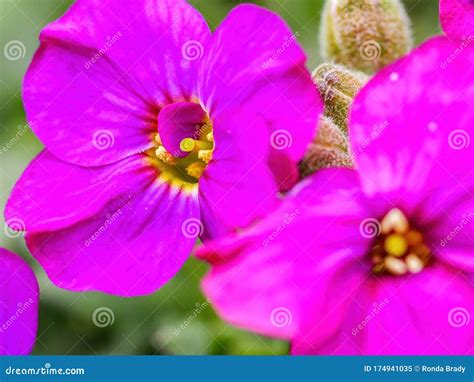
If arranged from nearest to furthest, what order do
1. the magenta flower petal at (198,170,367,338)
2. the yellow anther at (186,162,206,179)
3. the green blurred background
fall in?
the magenta flower petal at (198,170,367,338)
the yellow anther at (186,162,206,179)
the green blurred background

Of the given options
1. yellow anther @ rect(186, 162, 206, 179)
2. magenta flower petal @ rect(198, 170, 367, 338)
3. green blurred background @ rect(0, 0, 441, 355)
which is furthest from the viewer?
green blurred background @ rect(0, 0, 441, 355)

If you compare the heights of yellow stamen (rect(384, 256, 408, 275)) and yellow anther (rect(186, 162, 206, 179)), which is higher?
yellow anther (rect(186, 162, 206, 179))

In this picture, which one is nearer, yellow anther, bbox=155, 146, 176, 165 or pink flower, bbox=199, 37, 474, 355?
pink flower, bbox=199, 37, 474, 355

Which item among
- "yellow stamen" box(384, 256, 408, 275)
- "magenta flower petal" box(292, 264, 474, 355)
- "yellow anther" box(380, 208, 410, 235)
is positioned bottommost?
"magenta flower petal" box(292, 264, 474, 355)

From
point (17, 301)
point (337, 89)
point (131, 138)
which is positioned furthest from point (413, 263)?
point (17, 301)

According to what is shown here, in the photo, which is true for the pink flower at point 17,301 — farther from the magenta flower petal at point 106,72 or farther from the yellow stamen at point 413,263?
the yellow stamen at point 413,263

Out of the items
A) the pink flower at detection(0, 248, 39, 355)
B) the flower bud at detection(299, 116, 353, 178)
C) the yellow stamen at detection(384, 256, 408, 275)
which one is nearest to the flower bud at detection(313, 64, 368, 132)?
the flower bud at detection(299, 116, 353, 178)

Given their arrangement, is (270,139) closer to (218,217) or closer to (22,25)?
(218,217)

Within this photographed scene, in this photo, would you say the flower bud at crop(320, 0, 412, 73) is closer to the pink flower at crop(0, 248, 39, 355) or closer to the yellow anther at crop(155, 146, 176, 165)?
the yellow anther at crop(155, 146, 176, 165)
